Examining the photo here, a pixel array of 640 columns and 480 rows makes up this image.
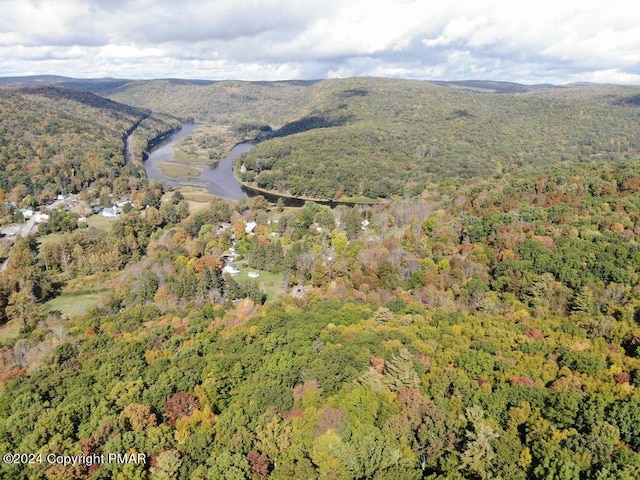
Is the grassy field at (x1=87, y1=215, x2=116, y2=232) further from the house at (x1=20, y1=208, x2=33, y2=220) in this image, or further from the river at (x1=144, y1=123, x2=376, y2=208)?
the river at (x1=144, y1=123, x2=376, y2=208)

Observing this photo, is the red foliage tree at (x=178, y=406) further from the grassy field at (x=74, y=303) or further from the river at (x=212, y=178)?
the river at (x=212, y=178)

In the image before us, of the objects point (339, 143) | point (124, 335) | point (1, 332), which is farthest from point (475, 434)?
point (339, 143)

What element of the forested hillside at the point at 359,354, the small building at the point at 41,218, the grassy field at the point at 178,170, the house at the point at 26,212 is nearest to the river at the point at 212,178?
the grassy field at the point at 178,170

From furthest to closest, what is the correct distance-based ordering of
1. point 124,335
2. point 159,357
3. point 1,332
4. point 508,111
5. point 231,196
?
point 508,111 → point 231,196 → point 1,332 → point 124,335 → point 159,357

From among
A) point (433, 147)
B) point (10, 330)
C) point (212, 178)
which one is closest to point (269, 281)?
point (10, 330)

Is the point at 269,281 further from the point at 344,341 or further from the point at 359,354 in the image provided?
the point at 359,354

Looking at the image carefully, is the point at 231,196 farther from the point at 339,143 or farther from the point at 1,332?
the point at 1,332
